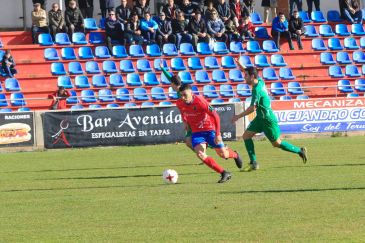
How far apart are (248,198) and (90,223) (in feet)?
10.1

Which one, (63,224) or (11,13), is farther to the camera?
(11,13)

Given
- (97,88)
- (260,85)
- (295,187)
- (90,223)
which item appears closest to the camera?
(90,223)

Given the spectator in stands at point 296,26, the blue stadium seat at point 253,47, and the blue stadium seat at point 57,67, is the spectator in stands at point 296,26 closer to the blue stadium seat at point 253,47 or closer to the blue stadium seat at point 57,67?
the blue stadium seat at point 253,47

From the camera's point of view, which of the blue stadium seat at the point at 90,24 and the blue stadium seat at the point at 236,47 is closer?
the blue stadium seat at the point at 90,24

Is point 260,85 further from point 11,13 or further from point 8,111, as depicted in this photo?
point 11,13

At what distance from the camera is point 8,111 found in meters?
31.1

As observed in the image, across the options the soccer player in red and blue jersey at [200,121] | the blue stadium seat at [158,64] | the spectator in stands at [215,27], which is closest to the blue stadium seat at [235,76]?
the spectator in stands at [215,27]

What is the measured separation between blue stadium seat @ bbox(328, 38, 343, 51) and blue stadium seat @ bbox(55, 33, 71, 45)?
10.6 meters

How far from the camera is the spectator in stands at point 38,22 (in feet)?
115

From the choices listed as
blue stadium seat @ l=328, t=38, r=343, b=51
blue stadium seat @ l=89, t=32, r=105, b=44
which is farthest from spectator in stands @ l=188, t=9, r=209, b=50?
blue stadium seat @ l=328, t=38, r=343, b=51

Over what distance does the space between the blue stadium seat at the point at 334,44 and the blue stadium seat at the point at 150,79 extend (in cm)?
797

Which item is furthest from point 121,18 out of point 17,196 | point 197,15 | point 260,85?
point 17,196

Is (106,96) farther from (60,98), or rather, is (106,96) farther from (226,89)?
(226,89)

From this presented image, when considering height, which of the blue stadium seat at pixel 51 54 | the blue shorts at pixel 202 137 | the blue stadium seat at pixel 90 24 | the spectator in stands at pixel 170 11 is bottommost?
the blue stadium seat at pixel 51 54
